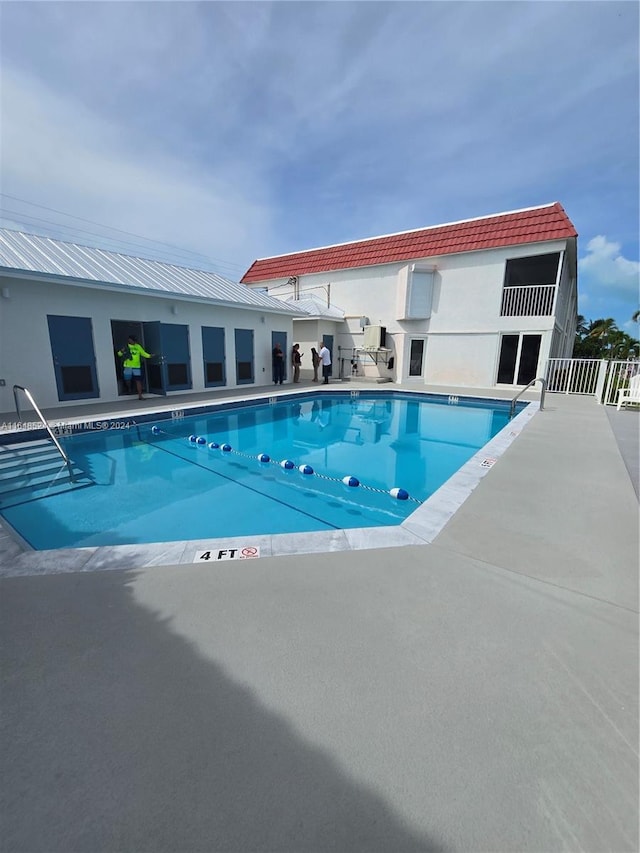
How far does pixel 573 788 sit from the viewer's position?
120 cm

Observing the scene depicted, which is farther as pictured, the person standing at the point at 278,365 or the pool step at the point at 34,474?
the person standing at the point at 278,365

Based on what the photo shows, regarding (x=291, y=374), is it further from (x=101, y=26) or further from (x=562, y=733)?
(x=562, y=733)

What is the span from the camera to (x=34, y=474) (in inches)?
205

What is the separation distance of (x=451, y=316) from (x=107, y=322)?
10.7 m

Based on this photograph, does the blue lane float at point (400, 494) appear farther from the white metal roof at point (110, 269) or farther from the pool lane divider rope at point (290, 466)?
the white metal roof at point (110, 269)

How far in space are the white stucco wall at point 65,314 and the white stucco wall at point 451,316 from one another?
6099 mm

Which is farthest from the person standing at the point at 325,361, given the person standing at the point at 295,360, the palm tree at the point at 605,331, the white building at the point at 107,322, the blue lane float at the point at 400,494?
the palm tree at the point at 605,331

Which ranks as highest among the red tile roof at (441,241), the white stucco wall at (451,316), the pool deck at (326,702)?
the red tile roof at (441,241)

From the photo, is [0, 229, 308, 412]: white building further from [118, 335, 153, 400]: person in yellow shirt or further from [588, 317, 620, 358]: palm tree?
[588, 317, 620, 358]: palm tree

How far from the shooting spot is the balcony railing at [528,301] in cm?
1141

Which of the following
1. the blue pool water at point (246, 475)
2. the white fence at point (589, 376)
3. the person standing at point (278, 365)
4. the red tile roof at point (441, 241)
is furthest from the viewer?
the person standing at point (278, 365)

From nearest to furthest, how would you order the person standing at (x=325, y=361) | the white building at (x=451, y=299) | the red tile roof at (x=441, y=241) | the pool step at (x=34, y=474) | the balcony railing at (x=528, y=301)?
the pool step at (x=34, y=474)
the red tile roof at (x=441, y=241)
the balcony railing at (x=528, y=301)
the white building at (x=451, y=299)
the person standing at (x=325, y=361)

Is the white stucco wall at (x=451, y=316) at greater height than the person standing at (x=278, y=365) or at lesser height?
greater

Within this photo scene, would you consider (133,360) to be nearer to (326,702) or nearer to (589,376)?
(326,702)
